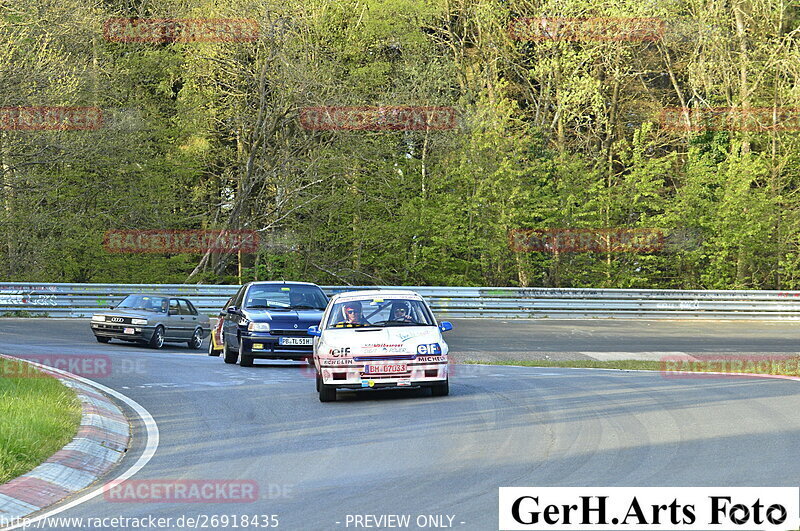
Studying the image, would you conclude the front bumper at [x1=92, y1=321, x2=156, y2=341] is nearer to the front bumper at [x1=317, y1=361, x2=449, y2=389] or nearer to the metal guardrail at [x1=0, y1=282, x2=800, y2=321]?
the metal guardrail at [x1=0, y1=282, x2=800, y2=321]

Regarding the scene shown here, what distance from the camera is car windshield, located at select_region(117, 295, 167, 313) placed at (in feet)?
91.2

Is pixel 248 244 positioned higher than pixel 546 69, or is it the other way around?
pixel 546 69

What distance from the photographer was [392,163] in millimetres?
43375

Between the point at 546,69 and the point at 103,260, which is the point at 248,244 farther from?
the point at 546,69

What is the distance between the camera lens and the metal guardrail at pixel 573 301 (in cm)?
3603

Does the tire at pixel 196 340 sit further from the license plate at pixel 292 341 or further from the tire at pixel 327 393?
the tire at pixel 327 393

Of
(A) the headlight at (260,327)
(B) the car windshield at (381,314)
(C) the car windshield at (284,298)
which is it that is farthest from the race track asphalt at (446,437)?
(C) the car windshield at (284,298)

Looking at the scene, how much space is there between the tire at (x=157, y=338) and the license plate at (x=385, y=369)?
13.6 meters

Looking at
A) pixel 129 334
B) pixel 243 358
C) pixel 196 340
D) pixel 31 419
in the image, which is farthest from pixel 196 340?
pixel 31 419

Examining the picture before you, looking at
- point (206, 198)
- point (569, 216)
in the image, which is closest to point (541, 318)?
point (569, 216)

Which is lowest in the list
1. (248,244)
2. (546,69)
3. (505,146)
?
(248,244)

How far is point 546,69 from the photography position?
149 feet

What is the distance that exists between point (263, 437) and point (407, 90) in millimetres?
33973

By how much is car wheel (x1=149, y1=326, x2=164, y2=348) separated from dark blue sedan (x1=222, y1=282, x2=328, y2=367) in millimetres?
5875
